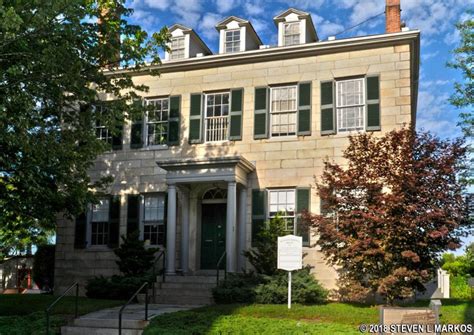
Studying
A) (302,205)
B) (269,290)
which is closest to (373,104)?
(302,205)

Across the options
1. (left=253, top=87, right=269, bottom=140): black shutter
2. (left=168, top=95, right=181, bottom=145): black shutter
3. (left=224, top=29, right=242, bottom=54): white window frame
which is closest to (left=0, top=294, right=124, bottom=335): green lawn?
(left=168, top=95, right=181, bottom=145): black shutter

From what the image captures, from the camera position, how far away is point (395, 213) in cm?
1357

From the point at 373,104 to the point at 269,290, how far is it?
6452 mm

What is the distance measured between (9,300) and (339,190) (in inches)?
386

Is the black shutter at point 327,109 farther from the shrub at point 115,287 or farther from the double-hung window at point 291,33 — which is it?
the shrub at point 115,287

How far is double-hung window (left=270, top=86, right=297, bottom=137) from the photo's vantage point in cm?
1788

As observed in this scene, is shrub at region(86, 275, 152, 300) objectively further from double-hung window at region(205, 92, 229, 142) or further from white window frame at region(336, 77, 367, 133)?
white window frame at region(336, 77, 367, 133)

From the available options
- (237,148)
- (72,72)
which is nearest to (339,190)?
(237,148)

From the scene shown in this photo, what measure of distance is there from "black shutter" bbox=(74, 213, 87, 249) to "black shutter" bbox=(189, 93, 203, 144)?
15.3 feet

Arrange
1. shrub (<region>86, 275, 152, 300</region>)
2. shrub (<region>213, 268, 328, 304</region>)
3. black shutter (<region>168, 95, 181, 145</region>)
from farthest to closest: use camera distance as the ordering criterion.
→ black shutter (<region>168, 95, 181, 145</region>)
shrub (<region>86, 275, 152, 300</region>)
shrub (<region>213, 268, 328, 304</region>)

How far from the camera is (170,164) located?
17.1 meters

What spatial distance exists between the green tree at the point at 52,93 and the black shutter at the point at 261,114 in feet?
12.5

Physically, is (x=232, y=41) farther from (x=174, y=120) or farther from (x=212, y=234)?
(x=212, y=234)

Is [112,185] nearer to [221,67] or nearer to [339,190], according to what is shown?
Answer: [221,67]
